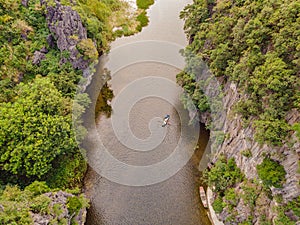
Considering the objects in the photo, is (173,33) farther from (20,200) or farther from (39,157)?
(20,200)

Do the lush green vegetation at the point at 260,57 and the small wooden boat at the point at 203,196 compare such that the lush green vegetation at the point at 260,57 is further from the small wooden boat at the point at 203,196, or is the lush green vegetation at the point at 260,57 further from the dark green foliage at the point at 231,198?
the small wooden boat at the point at 203,196

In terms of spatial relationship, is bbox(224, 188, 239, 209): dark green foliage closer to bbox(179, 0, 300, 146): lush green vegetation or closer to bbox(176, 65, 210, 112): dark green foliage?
bbox(179, 0, 300, 146): lush green vegetation

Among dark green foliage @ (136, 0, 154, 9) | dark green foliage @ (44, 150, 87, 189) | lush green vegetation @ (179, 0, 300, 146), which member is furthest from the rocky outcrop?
dark green foliage @ (136, 0, 154, 9)

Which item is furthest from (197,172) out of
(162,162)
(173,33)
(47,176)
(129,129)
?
(173,33)

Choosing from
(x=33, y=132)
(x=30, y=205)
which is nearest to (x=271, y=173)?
(x=30, y=205)

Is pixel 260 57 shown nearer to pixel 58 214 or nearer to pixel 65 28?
pixel 58 214

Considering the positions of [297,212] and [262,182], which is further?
[262,182]
